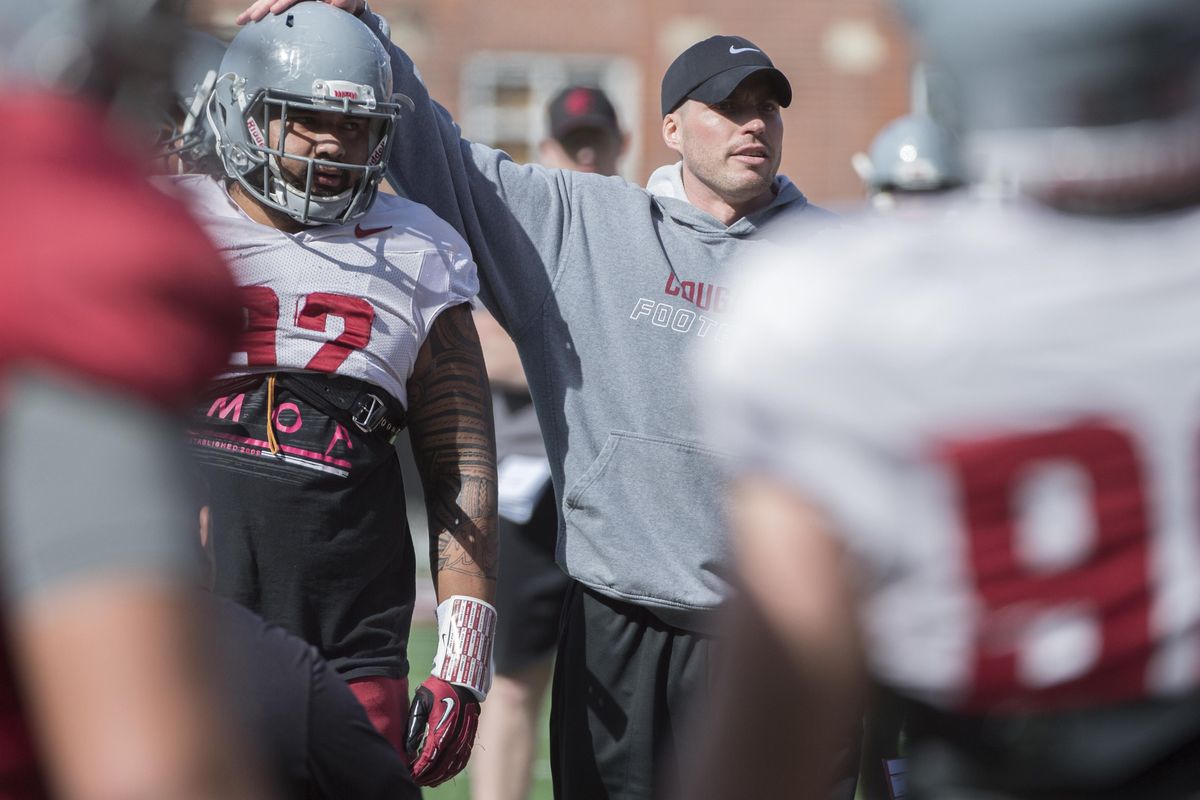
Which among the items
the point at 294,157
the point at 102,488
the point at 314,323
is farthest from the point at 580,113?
the point at 102,488

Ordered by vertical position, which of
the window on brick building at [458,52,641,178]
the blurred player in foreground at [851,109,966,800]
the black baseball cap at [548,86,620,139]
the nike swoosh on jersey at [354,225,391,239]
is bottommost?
the nike swoosh on jersey at [354,225,391,239]

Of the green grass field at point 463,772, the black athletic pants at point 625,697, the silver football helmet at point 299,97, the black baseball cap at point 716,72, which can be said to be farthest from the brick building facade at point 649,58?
the silver football helmet at point 299,97

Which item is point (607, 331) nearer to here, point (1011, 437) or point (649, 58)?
point (1011, 437)

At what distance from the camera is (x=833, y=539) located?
115 cm

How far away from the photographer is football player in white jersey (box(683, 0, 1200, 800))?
3.67 feet

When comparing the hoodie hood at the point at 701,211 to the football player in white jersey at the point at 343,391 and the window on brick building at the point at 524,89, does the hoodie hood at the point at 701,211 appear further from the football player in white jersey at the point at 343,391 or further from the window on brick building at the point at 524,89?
the window on brick building at the point at 524,89

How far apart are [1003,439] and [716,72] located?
10.0ft

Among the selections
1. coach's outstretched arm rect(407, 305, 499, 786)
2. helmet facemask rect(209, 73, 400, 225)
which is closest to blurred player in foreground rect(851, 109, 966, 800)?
coach's outstretched arm rect(407, 305, 499, 786)

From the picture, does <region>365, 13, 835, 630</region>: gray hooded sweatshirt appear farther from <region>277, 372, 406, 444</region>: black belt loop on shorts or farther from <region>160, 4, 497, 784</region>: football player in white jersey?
<region>277, 372, 406, 444</region>: black belt loop on shorts

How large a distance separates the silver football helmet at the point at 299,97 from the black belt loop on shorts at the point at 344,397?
1.20ft

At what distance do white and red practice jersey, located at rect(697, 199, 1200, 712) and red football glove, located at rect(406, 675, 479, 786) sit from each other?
6.56ft

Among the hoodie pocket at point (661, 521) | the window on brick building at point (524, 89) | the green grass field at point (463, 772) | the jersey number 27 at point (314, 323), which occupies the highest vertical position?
the window on brick building at point (524, 89)

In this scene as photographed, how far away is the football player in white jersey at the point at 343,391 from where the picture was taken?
3.04 metres

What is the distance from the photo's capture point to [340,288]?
315cm
